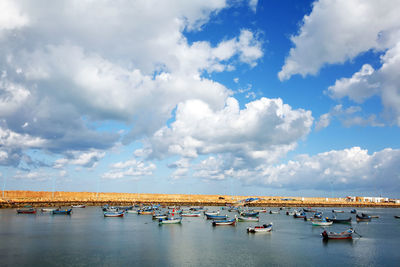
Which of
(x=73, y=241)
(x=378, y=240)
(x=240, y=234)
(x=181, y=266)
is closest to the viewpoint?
(x=181, y=266)

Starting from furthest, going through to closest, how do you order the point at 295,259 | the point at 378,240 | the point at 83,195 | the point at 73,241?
the point at 83,195
the point at 378,240
the point at 73,241
the point at 295,259

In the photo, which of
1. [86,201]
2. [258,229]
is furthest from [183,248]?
[86,201]

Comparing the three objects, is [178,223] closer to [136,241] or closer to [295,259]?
[136,241]

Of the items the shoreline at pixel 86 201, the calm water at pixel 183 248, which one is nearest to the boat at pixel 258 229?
the calm water at pixel 183 248

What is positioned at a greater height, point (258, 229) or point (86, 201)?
point (258, 229)

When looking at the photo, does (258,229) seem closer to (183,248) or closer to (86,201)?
(183,248)

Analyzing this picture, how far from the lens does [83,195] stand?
614 ft

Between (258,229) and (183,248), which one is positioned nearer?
(183,248)

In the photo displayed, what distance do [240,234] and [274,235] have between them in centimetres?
689

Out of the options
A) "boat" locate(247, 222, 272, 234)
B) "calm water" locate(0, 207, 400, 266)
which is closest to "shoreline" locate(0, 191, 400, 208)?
"calm water" locate(0, 207, 400, 266)

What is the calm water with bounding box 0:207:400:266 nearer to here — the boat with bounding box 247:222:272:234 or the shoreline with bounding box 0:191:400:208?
the boat with bounding box 247:222:272:234

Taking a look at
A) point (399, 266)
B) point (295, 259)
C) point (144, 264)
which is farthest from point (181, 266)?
point (399, 266)

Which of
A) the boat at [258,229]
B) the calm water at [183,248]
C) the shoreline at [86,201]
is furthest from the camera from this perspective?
the shoreline at [86,201]

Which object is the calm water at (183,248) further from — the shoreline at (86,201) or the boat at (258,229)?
the shoreline at (86,201)
